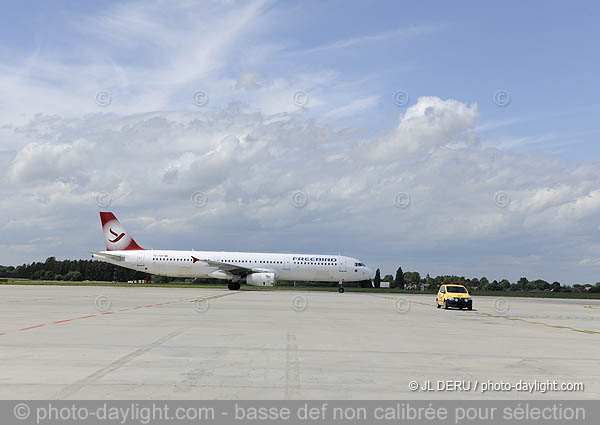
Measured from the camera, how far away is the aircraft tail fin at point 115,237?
68.2 m

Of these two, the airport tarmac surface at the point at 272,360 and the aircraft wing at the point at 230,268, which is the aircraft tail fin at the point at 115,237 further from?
the airport tarmac surface at the point at 272,360

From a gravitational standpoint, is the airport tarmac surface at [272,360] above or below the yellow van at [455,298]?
below

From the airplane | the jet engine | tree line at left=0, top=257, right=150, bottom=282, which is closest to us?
the jet engine

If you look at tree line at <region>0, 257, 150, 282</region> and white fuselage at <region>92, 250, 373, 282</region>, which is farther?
tree line at <region>0, 257, 150, 282</region>

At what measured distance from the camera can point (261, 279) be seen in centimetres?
6150

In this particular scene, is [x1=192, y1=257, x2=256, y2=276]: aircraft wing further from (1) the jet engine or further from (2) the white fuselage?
(1) the jet engine

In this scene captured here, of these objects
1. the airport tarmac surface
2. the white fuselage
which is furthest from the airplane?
the airport tarmac surface

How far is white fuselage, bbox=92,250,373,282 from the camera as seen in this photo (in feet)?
215

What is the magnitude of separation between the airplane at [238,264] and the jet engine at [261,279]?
2.09 metres

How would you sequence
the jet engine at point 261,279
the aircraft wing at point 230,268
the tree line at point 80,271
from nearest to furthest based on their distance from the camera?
the jet engine at point 261,279
the aircraft wing at point 230,268
the tree line at point 80,271

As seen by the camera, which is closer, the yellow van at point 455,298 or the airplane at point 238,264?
the yellow van at point 455,298

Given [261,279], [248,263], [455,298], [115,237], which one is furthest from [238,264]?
[455,298]

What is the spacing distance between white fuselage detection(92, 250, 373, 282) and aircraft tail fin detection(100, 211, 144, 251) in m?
1.12

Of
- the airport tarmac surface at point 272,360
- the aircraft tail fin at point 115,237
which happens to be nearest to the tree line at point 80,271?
the aircraft tail fin at point 115,237
